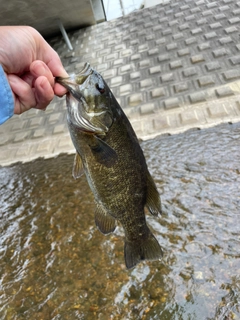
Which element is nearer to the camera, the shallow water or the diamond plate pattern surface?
the shallow water

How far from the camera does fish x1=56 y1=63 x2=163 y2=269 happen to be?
62.2 inches

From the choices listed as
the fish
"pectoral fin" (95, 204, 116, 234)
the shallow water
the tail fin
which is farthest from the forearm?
the shallow water

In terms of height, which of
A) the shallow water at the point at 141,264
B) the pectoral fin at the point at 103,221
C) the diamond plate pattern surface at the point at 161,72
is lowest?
the diamond plate pattern surface at the point at 161,72

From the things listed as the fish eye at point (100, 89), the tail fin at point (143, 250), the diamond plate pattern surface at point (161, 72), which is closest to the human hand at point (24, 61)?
the fish eye at point (100, 89)

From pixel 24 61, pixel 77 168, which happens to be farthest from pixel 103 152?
pixel 24 61

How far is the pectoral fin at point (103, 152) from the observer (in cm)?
154

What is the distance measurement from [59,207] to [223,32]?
17.5 ft

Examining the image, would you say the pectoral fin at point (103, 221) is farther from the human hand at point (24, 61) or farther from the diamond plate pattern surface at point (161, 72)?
the diamond plate pattern surface at point (161, 72)

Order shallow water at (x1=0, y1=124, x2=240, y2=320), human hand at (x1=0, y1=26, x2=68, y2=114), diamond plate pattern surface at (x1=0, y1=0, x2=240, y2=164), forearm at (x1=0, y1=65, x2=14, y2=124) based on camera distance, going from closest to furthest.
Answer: forearm at (x1=0, y1=65, x2=14, y2=124) → human hand at (x1=0, y1=26, x2=68, y2=114) → shallow water at (x1=0, y1=124, x2=240, y2=320) → diamond plate pattern surface at (x1=0, y1=0, x2=240, y2=164)

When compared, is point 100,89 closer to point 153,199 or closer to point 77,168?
point 77,168

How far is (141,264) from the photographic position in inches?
106

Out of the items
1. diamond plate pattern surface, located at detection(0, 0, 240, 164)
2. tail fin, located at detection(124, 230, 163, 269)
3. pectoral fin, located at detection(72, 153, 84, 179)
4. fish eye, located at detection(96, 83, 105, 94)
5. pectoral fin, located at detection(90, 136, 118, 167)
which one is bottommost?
diamond plate pattern surface, located at detection(0, 0, 240, 164)

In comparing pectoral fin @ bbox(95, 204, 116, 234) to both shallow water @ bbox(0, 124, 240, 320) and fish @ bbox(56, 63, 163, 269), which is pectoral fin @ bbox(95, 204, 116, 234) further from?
shallow water @ bbox(0, 124, 240, 320)

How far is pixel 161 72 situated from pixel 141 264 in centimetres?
455
